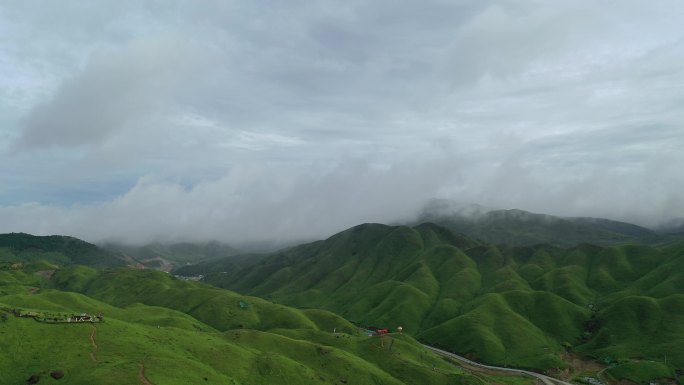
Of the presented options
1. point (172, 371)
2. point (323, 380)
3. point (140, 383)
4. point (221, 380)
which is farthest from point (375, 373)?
point (140, 383)

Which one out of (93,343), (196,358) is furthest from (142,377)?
(196,358)

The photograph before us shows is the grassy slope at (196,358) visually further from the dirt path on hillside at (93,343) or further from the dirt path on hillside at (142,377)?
the dirt path on hillside at (142,377)

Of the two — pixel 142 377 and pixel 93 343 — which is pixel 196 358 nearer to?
pixel 93 343

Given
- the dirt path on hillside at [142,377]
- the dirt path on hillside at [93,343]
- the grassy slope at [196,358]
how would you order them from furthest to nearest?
the dirt path on hillside at [93,343] < the grassy slope at [196,358] < the dirt path on hillside at [142,377]

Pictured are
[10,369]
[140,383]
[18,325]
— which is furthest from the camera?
[18,325]

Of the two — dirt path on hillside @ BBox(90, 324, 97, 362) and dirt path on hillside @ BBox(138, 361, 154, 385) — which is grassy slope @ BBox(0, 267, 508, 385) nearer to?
dirt path on hillside @ BBox(90, 324, 97, 362)

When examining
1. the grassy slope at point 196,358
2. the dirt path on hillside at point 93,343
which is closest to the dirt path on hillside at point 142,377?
the grassy slope at point 196,358

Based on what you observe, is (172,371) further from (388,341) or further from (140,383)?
(388,341)

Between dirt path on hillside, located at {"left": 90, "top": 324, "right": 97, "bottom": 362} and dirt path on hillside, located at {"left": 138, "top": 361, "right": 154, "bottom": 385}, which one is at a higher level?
dirt path on hillside, located at {"left": 90, "top": 324, "right": 97, "bottom": 362}

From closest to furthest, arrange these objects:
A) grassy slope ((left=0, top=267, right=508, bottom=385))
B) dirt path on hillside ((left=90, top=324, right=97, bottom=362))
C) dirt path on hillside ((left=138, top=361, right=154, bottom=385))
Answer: dirt path on hillside ((left=138, top=361, right=154, bottom=385)) → grassy slope ((left=0, top=267, right=508, bottom=385)) → dirt path on hillside ((left=90, top=324, right=97, bottom=362))

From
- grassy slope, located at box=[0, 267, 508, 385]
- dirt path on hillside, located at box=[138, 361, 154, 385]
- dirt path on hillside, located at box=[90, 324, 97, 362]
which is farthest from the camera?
dirt path on hillside, located at box=[90, 324, 97, 362]

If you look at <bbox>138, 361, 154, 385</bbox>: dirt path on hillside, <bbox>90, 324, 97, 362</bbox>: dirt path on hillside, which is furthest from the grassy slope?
<bbox>138, 361, 154, 385</bbox>: dirt path on hillside
